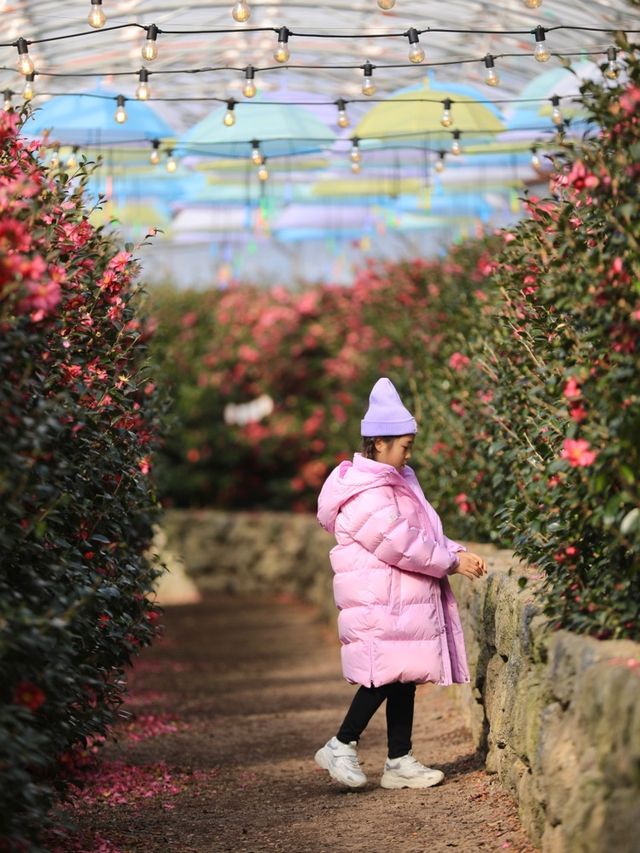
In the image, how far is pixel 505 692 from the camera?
5.20 m

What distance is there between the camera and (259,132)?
31.5ft

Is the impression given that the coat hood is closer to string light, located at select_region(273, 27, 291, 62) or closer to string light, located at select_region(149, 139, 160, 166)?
string light, located at select_region(273, 27, 291, 62)

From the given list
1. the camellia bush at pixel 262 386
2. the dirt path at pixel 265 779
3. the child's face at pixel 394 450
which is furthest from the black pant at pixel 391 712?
the camellia bush at pixel 262 386

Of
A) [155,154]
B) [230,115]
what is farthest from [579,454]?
[155,154]

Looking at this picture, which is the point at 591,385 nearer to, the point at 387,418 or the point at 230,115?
the point at 387,418

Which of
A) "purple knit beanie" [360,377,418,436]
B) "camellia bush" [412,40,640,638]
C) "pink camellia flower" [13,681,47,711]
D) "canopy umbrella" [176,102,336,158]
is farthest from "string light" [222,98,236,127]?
"pink camellia flower" [13,681,47,711]

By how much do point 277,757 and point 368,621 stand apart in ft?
5.33

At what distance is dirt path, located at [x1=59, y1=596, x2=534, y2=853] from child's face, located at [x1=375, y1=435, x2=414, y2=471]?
1175 mm

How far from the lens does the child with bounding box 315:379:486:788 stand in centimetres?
521

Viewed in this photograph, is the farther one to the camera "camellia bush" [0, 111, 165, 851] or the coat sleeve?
the coat sleeve

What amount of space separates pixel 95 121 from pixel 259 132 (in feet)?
3.38

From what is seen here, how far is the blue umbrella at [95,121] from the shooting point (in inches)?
376

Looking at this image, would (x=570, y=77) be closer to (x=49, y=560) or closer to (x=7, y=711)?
(x=49, y=560)

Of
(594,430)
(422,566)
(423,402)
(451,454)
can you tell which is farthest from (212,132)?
(594,430)
